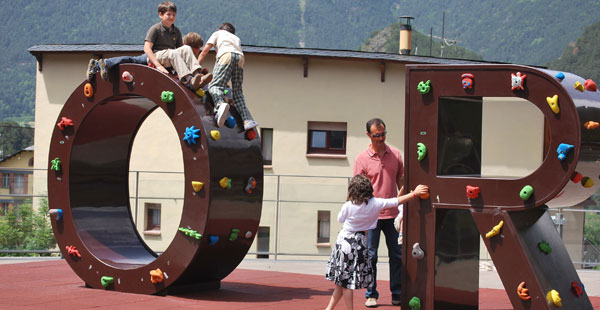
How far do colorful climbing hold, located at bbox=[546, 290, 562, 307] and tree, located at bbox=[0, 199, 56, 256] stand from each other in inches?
388

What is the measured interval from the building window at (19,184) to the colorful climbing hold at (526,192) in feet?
33.2

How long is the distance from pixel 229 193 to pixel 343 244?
1.65 meters

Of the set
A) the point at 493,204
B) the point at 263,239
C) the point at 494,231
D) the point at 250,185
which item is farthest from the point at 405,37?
the point at 494,231

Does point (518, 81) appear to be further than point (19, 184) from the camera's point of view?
No

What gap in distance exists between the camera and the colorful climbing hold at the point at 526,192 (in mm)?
7621

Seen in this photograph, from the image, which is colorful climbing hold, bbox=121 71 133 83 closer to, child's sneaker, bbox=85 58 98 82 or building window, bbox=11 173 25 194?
child's sneaker, bbox=85 58 98 82

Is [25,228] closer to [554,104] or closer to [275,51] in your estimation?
[554,104]

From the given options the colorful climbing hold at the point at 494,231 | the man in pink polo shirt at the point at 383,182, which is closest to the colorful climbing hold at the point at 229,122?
the man in pink polo shirt at the point at 383,182

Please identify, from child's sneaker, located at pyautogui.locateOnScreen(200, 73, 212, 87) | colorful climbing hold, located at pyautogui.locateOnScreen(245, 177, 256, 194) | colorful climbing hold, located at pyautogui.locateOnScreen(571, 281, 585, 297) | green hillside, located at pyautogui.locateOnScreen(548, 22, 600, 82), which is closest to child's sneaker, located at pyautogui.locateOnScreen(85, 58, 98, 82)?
child's sneaker, located at pyautogui.locateOnScreen(200, 73, 212, 87)

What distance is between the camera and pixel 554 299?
7.53 metres

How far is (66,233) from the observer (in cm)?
1029

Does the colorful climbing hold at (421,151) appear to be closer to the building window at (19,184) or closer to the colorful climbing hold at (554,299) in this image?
the colorful climbing hold at (554,299)

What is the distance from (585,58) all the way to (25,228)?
279 ft

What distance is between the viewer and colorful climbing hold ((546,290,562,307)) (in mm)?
7537
